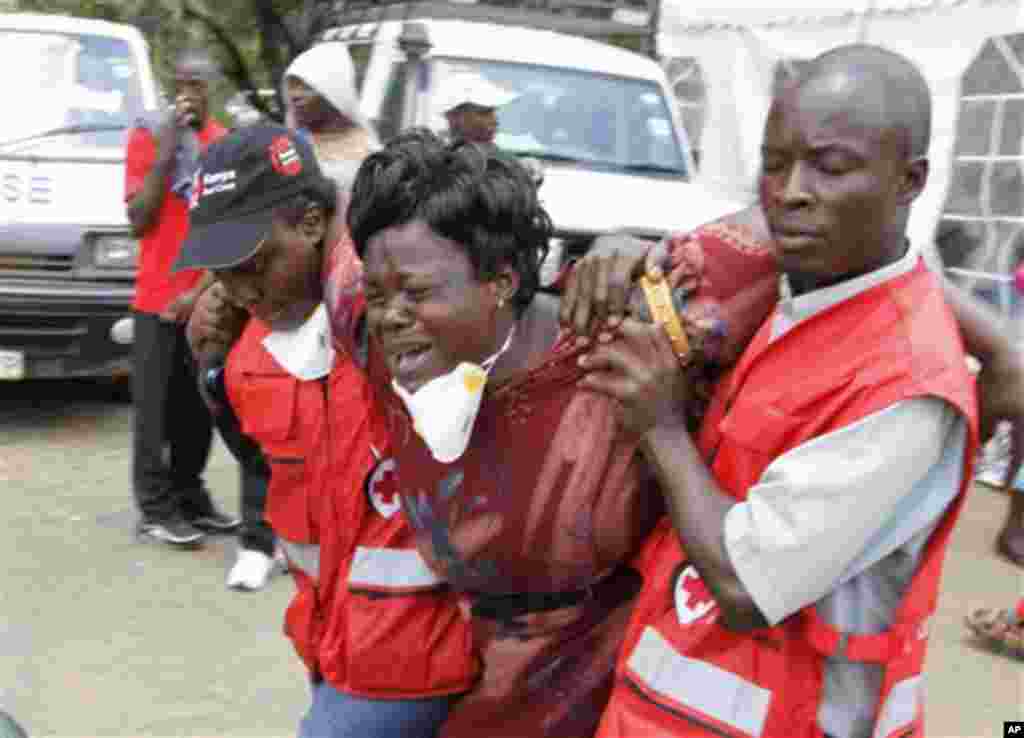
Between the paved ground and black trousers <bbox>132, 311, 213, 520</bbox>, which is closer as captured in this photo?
the paved ground

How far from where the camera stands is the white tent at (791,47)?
278 inches

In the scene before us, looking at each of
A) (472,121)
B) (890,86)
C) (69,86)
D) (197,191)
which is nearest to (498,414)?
(890,86)

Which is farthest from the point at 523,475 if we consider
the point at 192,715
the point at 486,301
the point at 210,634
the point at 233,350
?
the point at 210,634

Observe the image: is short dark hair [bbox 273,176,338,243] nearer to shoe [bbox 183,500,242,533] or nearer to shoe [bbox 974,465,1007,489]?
shoe [bbox 183,500,242,533]

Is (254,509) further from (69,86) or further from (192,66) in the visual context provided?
(69,86)

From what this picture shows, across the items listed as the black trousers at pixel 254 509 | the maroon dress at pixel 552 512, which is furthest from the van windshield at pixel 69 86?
the maroon dress at pixel 552 512

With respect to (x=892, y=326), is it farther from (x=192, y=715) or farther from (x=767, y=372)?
(x=192, y=715)

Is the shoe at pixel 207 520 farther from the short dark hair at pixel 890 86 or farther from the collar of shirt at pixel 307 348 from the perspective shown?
the short dark hair at pixel 890 86

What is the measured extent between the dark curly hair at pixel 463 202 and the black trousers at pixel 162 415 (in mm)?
3782

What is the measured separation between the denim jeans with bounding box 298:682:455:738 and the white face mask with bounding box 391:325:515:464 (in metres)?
0.52

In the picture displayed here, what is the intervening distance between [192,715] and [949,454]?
3098mm

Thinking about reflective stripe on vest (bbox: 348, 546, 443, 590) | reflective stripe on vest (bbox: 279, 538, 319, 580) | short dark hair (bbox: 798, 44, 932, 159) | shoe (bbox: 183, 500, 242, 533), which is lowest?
shoe (bbox: 183, 500, 242, 533)

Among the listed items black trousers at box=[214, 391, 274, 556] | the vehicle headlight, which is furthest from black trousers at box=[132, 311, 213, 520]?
the vehicle headlight

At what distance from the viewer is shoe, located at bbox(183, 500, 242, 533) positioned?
18.9 ft
